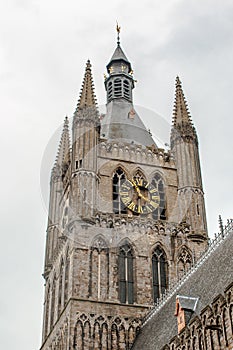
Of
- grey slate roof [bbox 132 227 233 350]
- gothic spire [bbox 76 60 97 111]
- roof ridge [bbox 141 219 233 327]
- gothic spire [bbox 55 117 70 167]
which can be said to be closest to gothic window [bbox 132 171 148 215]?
gothic spire [bbox 76 60 97 111]

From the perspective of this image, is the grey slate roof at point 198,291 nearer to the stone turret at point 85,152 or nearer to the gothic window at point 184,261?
the gothic window at point 184,261

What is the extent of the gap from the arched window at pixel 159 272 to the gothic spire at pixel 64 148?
12020mm

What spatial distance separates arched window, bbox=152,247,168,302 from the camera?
33.4 m

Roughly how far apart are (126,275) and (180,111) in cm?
1340

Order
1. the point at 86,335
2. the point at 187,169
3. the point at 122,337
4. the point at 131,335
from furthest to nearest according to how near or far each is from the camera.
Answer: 1. the point at 187,169
2. the point at 131,335
3. the point at 122,337
4. the point at 86,335

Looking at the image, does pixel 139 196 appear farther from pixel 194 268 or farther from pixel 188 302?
pixel 188 302

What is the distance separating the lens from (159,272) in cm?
3416

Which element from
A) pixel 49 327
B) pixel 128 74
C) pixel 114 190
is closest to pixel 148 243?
pixel 114 190

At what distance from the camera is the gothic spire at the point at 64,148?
1767 inches

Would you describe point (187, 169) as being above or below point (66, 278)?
above

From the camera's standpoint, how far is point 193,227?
36.0m

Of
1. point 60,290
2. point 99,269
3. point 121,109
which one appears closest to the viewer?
point 99,269

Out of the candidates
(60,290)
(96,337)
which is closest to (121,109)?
(60,290)

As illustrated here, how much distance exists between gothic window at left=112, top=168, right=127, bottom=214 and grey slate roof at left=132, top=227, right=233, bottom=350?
8032mm
